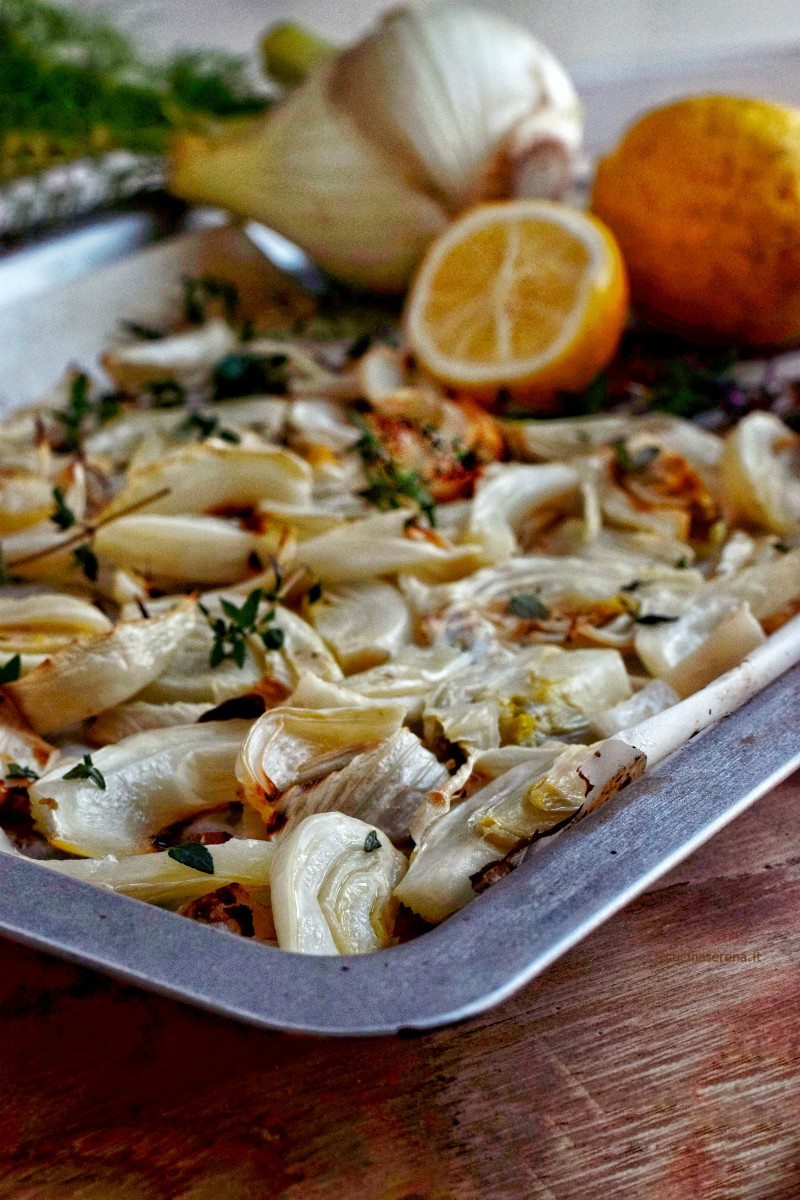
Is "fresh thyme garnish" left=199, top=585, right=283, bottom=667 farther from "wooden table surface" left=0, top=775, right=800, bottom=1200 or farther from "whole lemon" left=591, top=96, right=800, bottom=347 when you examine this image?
"whole lemon" left=591, top=96, right=800, bottom=347

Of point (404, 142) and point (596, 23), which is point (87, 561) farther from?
point (596, 23)

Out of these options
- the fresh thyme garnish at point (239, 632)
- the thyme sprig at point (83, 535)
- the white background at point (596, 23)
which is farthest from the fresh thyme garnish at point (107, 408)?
the white background at point (596, 23)

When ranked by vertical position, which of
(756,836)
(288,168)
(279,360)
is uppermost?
(288,168)

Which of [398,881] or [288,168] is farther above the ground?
[288,168]

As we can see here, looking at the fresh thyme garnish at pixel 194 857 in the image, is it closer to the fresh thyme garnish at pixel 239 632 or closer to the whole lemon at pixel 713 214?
the fresh thyme garnish at pixel 239 632

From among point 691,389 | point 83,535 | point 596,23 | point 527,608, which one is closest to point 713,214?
point 691,389

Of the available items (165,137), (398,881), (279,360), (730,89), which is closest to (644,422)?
(279,360)

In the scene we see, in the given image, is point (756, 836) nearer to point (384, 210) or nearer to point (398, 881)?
point (398, 881)
